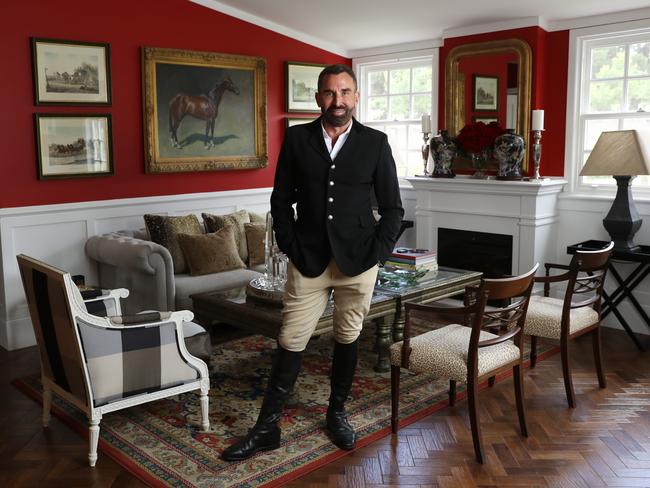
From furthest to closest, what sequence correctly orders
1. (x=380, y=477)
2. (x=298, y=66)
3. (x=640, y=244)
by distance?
(x=298, y=66) < (x=640, y=244) < (x=380, y=477)

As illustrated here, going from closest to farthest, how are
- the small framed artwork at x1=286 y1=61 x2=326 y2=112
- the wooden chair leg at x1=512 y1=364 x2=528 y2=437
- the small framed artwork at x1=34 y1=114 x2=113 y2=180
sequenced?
the wooden chair leg at x1=512 y1=364 x2=528 y2=437 → the small framed artwork at x1=34 y1=114 x2=113 y2=180 → the small framed artwork at x1=286 y1=61 x2=326 y2=112

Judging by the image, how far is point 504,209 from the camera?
18.7 feet

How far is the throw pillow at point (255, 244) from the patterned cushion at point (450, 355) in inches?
98.2

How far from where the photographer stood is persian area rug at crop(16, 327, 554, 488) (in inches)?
120

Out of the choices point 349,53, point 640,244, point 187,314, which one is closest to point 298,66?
point 349,53

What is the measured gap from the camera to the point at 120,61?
17.8 ft

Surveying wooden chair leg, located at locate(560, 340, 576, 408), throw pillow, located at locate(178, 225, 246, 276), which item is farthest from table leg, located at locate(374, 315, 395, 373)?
throw pillow, located at locate(178, 225, 246, 276)

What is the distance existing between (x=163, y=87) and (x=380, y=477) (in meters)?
3.92

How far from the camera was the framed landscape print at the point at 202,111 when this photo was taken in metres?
5.66

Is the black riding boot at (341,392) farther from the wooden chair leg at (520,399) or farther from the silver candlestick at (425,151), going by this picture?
the silver candlestick at (425,151)

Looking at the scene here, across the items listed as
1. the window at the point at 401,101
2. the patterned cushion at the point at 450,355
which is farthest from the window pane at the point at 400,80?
the patterned cushion at the point at 450,355

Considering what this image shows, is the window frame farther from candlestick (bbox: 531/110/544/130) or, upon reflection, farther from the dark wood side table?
the dark wood side table

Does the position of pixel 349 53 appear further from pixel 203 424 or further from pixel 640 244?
pixel 203 424

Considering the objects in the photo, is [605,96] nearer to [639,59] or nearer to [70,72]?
[639,59]
